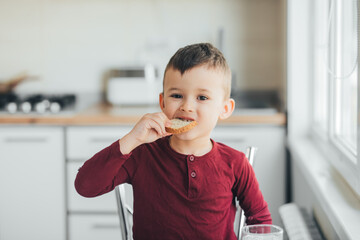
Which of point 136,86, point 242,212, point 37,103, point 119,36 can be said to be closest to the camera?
point 242,212

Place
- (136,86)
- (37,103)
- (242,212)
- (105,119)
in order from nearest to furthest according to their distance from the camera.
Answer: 1. (242,212)
2. (105,119)
3. (37,103)
4. (136,86)

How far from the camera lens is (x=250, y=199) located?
4.25 feet

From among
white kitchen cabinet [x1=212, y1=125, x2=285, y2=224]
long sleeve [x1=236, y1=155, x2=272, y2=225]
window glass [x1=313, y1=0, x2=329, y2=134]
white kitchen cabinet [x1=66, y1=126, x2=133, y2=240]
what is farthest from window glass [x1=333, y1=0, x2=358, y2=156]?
white kitchen cabinet [x1=66, y1=126, x2=133, y2=240]

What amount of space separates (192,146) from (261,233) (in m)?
0.30

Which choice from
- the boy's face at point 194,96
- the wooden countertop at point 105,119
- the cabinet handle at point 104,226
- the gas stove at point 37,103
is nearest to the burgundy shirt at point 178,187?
the boy's face at point 194,96

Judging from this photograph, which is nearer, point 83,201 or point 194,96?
point 194,96

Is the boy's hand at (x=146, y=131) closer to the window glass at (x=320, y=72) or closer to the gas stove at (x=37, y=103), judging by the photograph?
the window glass at (x=320, y=72)

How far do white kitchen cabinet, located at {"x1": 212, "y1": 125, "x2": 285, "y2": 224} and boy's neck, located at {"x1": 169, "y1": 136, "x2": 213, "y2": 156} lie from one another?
126cm

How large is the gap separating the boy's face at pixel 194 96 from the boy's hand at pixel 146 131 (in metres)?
0.04

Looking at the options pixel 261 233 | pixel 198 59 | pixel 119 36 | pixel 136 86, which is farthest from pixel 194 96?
pixel 119 36

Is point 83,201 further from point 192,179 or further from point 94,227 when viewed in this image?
point 192,179

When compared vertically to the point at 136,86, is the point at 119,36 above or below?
above

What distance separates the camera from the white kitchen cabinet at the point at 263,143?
2.57 m

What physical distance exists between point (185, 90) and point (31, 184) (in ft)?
5.48
